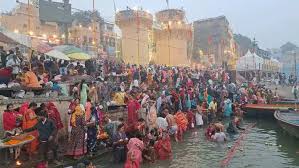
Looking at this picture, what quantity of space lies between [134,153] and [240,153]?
5.55 m

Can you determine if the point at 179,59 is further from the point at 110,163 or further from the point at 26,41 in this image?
the point at 110,163

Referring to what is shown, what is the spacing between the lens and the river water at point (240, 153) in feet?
44.3

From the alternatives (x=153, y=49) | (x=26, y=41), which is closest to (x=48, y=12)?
(x=153, y=49)

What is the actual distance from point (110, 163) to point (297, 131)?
9.00 m

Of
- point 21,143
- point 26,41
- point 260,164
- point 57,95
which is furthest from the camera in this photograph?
point 26,41

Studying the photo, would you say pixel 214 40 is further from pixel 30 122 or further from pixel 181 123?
pixel 30 122

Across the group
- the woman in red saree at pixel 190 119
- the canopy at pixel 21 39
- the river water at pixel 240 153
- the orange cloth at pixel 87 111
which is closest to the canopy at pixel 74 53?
the canopy at pixel 21 39

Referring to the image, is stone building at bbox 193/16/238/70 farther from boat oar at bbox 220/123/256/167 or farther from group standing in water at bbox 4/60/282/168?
boat oar at bbox 220/123/256/167

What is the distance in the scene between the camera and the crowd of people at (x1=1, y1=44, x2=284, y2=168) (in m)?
12.0

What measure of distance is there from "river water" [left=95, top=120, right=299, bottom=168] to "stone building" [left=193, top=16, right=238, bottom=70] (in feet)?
144

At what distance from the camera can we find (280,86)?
4400cm

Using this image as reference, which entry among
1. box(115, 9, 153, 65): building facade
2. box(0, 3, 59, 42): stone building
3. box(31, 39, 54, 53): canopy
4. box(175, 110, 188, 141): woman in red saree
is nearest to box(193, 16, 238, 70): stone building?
box(115, 9, 153, 65): building facade

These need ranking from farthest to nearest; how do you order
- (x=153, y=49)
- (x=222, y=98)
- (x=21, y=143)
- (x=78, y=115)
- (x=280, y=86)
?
(x=153, y=49) < (x=280, y=86) < (x=222, y=98) < (x=78, y=115) < (x=21, y=143)

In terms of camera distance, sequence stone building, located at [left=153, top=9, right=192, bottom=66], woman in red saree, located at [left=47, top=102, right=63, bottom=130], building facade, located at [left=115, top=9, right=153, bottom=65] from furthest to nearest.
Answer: stone building, located at [left=153, top=9, right=192, bottom=66]
building facade, located at [left=115, top=9, right=153, bottom=65]
woman in red saree, located at [left=47, top=102, right=63, bottom=130]
